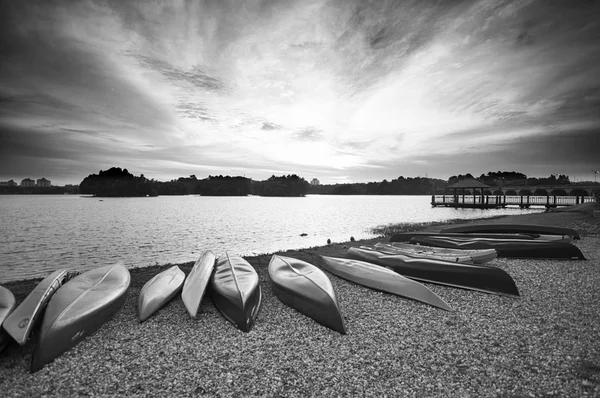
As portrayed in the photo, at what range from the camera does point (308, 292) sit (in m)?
4.91

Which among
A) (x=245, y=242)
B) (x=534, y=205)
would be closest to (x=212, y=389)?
(x=245, y=242)

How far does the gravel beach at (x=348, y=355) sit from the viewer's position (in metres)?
3.06

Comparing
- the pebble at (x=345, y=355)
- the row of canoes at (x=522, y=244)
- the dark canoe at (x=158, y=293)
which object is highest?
the row of canoes at (x=522, y=244)

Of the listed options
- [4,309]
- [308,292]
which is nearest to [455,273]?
[308,292]

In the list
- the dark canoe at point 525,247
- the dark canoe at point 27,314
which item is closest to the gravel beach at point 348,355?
the dark canoe at point 27,314

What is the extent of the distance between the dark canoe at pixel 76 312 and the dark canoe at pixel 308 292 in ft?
8.98

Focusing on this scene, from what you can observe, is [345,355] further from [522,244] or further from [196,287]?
[522,244]

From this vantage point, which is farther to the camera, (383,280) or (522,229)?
(522,229)

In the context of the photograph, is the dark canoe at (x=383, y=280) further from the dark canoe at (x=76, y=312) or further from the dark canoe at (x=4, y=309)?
the dark canoe at (x=4, y=309)

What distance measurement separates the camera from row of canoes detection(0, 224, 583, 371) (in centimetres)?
389

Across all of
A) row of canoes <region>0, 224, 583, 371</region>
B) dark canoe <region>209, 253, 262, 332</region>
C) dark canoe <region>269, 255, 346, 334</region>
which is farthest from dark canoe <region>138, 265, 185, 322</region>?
dark canoe <region>269, 255, 346, 334</region>

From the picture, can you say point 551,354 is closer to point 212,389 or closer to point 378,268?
point 378,268

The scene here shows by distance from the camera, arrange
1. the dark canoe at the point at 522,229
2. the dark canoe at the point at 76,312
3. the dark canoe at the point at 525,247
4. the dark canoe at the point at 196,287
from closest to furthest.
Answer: the dark canoe at the point at 76,312
the dark canoe at the point at 196,287
the dark canoe at the point at 525,247
the dark canoe at the point at 522,229

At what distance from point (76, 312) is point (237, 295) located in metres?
2.15
